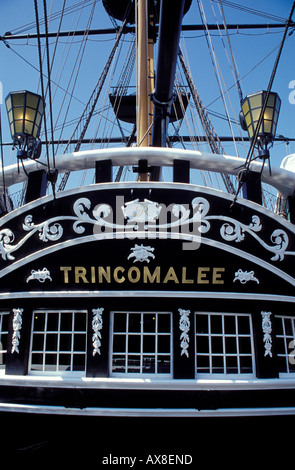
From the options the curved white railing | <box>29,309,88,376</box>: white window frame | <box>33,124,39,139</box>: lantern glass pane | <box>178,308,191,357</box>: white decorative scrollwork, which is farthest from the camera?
the curved white railing

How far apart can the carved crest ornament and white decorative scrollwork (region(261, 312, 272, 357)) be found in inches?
26.1

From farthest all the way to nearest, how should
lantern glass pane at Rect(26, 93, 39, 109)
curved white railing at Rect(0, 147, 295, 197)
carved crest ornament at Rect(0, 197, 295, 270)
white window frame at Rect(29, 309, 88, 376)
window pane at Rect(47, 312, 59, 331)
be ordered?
curved white railing at Rect(0, 147, 295, 197) < lantern glass pane at Rect(26, 93, 39, 109) < window pane at Rect(47, 312, 59, 331) < carved crest ornament at Rect(0, 197, 295, 270) < white window frame at Rect(29, 309, 88, 376)

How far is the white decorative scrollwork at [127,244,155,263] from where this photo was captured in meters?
4.57

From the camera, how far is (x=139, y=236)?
458 cm

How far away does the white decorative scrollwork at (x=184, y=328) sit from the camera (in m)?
4.44

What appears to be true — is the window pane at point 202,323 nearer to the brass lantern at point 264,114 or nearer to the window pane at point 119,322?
the window pane at point 119,322

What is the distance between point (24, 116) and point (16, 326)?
3.04 meters

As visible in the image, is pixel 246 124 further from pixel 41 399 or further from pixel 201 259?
pixel 41 399

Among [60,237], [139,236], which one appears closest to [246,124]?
[139,236]

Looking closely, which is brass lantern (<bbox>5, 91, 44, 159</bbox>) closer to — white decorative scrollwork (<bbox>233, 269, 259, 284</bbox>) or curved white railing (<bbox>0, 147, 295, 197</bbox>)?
curved white railing (<bbox>0, 147, 295, 197</bbox>)

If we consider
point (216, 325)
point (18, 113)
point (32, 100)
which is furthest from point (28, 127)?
point (216, 325)

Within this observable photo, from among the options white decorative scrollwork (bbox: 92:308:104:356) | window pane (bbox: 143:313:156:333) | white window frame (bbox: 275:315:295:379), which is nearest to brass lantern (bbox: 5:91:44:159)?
white decorative scrollwork (bbox: 92:308:104:356)

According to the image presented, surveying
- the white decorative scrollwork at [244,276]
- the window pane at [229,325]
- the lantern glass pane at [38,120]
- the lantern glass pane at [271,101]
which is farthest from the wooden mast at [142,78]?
the window pane at [229,325]

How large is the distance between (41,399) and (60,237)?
2.13m
